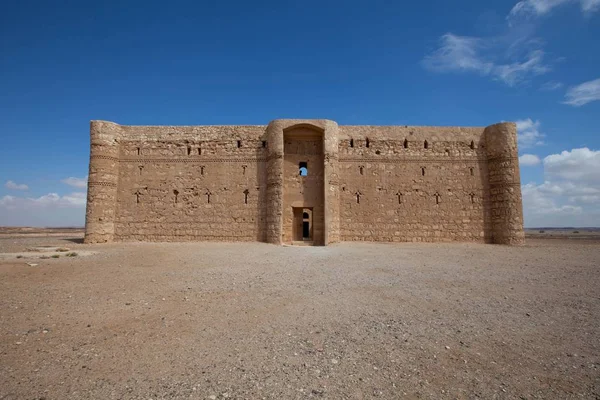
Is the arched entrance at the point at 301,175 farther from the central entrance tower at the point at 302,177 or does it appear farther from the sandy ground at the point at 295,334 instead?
the sandy ground at the point at 295,334

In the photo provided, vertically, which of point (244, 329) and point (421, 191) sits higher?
point (421, 191)

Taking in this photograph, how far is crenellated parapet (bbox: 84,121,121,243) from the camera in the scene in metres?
17.1

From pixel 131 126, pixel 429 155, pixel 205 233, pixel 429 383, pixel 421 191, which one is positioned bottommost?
pixel 429 383

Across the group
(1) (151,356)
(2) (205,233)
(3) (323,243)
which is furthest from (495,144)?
(1) (151,356)

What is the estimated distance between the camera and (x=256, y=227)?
17562 mm

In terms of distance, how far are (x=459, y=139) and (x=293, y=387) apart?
18.8 metres

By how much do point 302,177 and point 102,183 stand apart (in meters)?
11.1

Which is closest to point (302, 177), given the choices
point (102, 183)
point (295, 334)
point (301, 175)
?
point (301, 175)

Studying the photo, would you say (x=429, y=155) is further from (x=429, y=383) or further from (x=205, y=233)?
(x=429, y=383)

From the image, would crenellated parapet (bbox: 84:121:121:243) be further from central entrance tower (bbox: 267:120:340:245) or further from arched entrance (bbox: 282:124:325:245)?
arched entrance (bbox: 282:124:325:245)

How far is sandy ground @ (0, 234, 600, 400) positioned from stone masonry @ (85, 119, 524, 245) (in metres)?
9.12

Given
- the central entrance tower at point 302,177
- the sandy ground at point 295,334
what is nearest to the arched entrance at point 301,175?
the central entrance tower at point 302,177

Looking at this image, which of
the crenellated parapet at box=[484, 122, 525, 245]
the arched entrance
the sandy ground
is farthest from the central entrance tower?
the crenellated parapet at box=[484, 122, 525, 245]

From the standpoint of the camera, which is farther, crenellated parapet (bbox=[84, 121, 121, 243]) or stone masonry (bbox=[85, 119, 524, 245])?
stone masonry (bbox=[85, 119, 524, 245])
